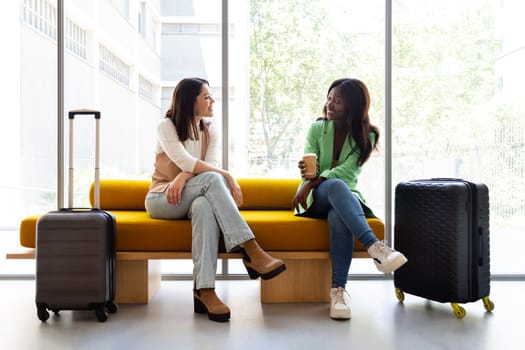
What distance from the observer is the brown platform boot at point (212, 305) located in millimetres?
2354

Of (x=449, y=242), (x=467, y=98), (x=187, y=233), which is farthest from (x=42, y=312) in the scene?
(x=467, y=98)

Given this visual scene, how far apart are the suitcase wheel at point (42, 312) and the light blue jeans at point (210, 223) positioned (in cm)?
74

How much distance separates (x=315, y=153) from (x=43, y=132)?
1938 mm

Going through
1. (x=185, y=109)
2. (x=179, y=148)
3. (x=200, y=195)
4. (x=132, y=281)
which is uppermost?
(x=185, y=109)

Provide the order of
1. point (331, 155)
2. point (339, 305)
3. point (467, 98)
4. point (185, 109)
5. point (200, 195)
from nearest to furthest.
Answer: point (339, 305) < point (200, 195) < point (185, 109) < point (331, 155) < point (467, 98)

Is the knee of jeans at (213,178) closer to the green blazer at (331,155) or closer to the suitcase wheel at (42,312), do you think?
the green blazer at (331,155)

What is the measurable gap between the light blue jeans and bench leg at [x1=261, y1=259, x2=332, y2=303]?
0.49m

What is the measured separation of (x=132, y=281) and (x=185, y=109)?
102cm

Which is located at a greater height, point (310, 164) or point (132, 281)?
point (310, 164)

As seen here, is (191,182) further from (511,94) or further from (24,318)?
(511,94)

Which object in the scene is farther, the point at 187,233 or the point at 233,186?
the point at 233,186

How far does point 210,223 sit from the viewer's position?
2426 millimetres

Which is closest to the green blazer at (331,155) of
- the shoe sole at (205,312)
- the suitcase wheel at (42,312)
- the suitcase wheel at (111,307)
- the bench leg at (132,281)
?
the shoe sole at (205,312)

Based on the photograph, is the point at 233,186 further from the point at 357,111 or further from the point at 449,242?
the point at 449,242
